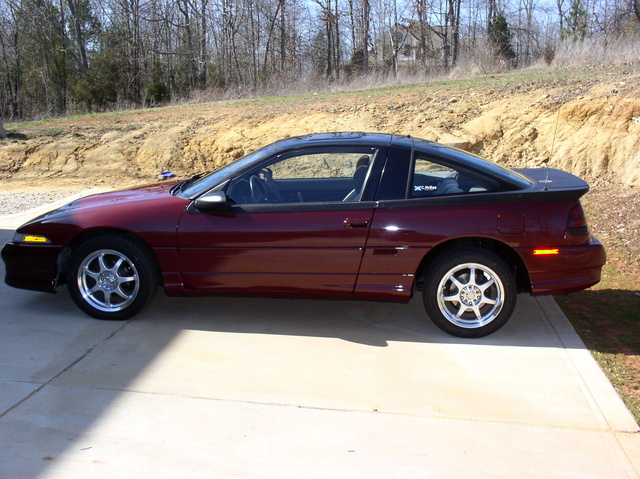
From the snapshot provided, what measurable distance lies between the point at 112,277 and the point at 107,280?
0.19 ft

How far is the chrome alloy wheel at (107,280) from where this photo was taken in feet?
16.3

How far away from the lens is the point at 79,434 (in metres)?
3.49

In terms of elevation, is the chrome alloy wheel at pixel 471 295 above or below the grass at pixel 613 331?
above

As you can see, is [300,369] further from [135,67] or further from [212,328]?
[135,67]

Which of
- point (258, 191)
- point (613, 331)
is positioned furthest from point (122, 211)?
point (613, 331)

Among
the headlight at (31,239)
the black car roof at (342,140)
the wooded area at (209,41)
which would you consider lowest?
the headlight at (31,239)

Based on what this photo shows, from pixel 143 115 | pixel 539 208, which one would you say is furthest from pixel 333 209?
pixel 143 115

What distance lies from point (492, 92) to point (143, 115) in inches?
367

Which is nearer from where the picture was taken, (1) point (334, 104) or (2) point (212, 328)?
(2) point (212, 328)

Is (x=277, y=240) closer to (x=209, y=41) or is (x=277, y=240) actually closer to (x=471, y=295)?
(x=471, y=295)

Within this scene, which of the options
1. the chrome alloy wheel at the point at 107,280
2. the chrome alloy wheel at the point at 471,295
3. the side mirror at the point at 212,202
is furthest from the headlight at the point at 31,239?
the chrome alloy wheel at the point at 471,295

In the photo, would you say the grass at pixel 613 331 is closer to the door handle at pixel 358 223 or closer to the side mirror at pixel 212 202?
the door handle at pixel 358 223

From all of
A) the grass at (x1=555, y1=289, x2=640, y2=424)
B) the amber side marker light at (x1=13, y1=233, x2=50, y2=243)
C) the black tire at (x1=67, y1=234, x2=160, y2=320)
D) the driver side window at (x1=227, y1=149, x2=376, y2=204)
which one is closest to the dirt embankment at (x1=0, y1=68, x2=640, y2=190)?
the grass at (x1=555, y1=289, x2=640, y2=424)

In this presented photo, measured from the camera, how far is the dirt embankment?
11039 millimetres
